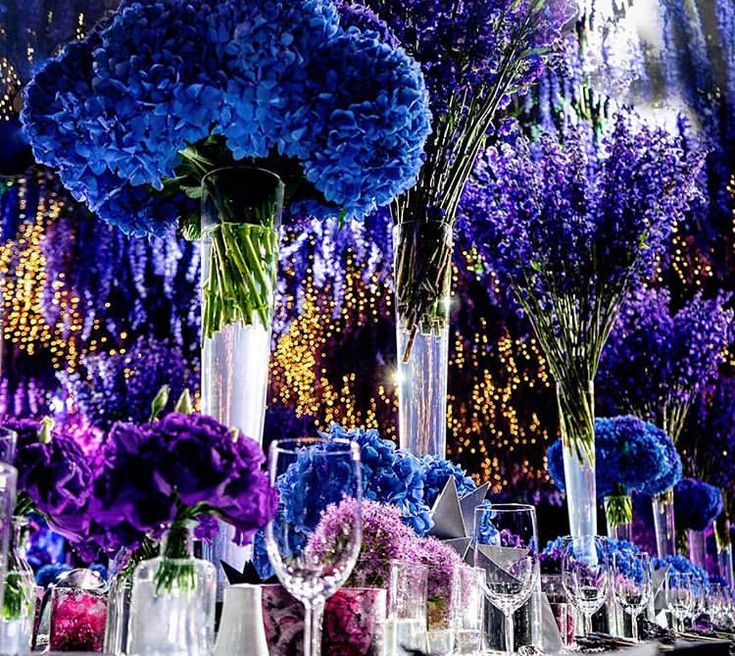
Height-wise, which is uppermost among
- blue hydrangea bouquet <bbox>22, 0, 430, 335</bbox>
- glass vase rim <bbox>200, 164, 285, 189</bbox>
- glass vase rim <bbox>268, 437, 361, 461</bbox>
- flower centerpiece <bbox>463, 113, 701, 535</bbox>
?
flower centerpiece <bbox>463, 113, 701, 535</bbox>

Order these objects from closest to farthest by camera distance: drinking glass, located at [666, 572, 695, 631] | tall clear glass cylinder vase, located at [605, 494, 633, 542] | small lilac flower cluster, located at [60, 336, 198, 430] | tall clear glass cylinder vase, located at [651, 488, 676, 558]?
drinking glass, located at [666, 572, 695, 631] → tall clear glass cylinder vase, located at [605, 494, 633, 542] → tall clear glass cylinder vase, located at [651, 488, 676, 558] → small lilac flower cluster, located at [60, 336, 198, 430]

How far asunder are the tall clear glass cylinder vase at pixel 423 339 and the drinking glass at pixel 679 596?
4.30ft

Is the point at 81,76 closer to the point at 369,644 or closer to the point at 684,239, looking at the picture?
the point at 369,644

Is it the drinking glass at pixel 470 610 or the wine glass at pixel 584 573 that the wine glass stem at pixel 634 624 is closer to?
the wine glass at pixel 584 573

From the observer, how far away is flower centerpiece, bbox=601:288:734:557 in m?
5.34

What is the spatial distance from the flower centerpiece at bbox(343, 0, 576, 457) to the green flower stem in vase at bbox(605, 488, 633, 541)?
1.92 metres

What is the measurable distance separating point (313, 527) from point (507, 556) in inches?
20.3

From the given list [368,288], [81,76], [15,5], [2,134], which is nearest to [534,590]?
[81,76]

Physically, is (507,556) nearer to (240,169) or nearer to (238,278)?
(238,278)

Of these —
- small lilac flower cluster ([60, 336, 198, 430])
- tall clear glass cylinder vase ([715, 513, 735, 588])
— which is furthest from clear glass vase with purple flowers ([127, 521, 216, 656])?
tall clear glass cylinder vase ([715, 513, 735, 588])

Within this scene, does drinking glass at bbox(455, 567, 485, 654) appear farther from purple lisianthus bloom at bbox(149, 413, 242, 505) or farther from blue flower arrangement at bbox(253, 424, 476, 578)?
purple lisianthus bloom at bbox(149, 413, 242, 505)

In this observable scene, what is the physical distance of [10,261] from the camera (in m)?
7.13

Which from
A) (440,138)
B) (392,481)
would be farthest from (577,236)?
(392,481)

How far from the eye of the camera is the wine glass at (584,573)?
6.05 feet
